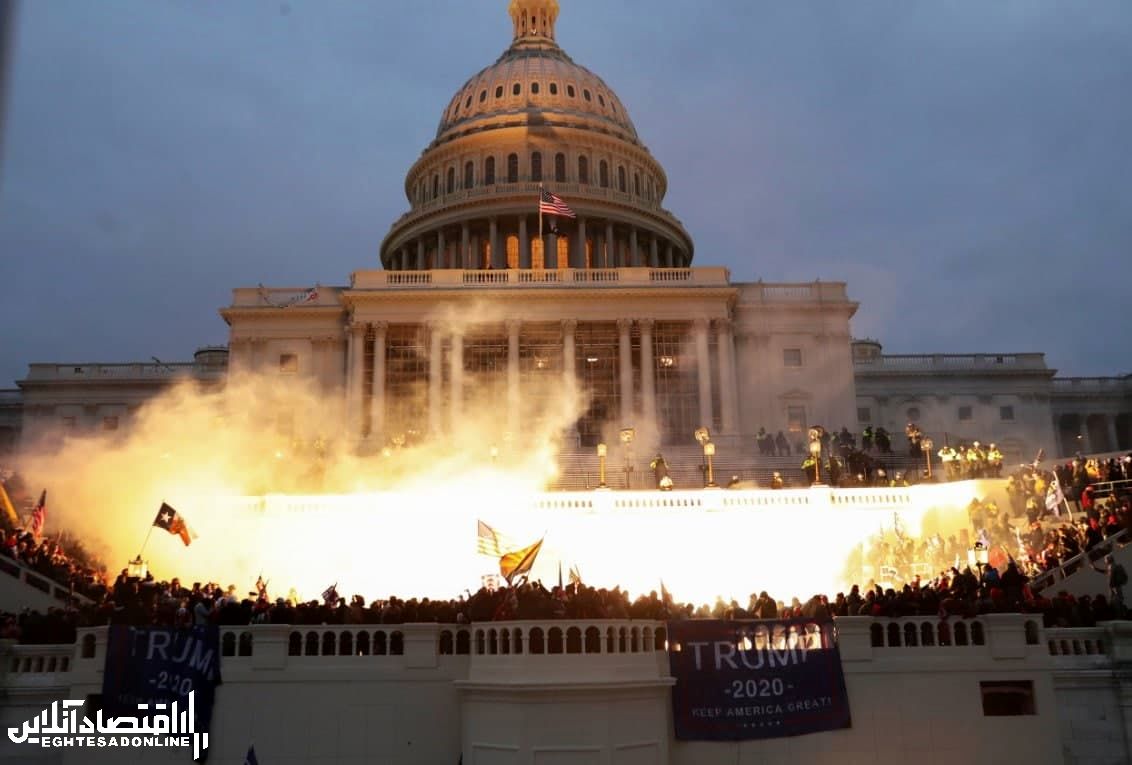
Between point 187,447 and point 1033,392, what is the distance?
56769mm

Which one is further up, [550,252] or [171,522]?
[550,252]

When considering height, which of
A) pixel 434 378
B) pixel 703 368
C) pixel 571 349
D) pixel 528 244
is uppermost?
pixel 528 244

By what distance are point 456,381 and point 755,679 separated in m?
38.1

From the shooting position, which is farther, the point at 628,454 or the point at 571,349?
the point at 571,349

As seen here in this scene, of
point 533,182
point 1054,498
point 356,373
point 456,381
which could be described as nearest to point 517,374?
point 456,381

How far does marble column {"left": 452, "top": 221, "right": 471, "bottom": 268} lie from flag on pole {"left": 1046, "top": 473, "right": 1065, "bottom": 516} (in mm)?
49724

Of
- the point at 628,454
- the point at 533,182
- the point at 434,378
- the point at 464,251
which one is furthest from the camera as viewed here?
the point at 533,182

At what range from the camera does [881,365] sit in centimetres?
7531

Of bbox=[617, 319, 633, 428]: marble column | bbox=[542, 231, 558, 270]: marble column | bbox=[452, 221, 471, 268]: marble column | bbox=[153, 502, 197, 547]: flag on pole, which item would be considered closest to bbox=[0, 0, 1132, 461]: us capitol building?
bbox=[617, 319, 633, 428]: marble column

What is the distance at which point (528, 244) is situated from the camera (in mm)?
75375

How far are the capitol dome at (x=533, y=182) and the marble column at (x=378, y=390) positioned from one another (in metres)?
17.4

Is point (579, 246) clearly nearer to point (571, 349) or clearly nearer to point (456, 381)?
point (571, 349)

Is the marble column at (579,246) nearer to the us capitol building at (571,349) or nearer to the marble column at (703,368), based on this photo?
the us capitol building at (571,349)

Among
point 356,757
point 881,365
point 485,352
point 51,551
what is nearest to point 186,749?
point 356,757
